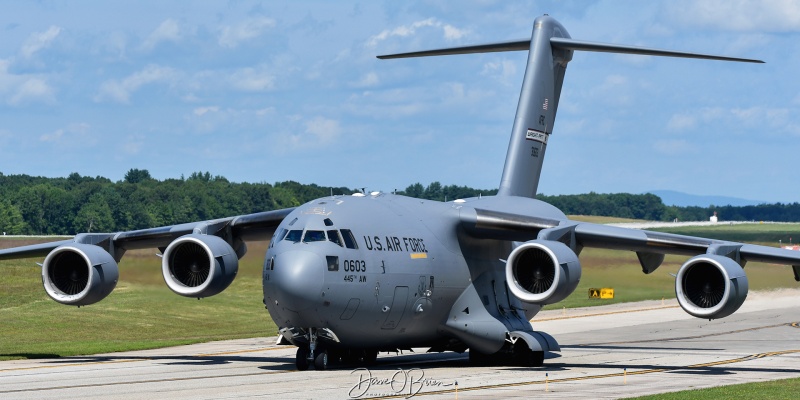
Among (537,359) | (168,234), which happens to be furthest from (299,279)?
(537,359)

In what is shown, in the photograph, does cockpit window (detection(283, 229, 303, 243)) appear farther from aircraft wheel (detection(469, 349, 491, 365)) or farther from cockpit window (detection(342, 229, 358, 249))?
aircraft wheel (detection(469, 349, 491, 365))

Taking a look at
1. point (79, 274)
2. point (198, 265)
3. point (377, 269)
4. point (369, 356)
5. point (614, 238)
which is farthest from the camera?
point (79, 274)

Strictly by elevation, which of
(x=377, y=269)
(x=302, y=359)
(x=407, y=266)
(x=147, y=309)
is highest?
(x=407, y=266)

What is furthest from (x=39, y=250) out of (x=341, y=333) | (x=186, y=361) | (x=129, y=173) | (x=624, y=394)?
(x=129, y=173)

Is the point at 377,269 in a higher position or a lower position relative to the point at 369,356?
higher

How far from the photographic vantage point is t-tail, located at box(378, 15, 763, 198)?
30344 millimetres

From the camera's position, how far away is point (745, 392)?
20.8 m

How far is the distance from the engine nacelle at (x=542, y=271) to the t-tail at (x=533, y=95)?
5.82 meters

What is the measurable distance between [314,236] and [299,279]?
42.3 inches

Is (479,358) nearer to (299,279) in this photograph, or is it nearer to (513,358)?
(513,358)

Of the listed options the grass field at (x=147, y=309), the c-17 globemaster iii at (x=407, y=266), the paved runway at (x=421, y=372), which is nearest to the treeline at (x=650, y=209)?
the grass field at (x=147, y=309)

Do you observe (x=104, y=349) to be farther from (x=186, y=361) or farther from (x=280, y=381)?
(x=280, y=381)

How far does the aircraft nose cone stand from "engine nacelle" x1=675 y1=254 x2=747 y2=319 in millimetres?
6455

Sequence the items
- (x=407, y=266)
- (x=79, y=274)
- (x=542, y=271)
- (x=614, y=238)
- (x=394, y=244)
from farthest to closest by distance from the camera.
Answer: (x=79, y=274) → (x=614, y=238) → (x=407, y=266) → (x=394, y=244) → (x=542, y=271)
